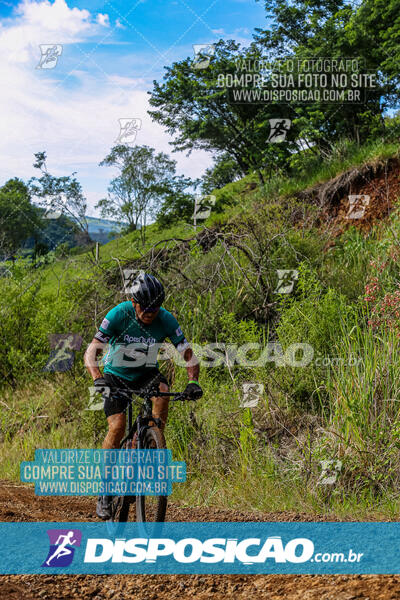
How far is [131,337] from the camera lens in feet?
16.2

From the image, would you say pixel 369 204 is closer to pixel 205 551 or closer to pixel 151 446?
pixel 151 446

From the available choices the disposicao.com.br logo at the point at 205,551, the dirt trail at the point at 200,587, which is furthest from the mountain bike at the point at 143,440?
the dirt trail at the point at 200,587

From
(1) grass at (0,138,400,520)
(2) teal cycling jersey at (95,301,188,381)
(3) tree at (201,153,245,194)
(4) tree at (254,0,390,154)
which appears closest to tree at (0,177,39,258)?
(3) tree at (201,153,245,194)

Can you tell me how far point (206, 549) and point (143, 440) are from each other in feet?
3.31

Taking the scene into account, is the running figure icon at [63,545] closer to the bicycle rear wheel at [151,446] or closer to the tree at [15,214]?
the bicycle rear wheel at [151,446]

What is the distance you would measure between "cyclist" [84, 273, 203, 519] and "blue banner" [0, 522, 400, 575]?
1.47 feet

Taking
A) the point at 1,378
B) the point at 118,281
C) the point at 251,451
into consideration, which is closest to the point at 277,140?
the point at 118,281

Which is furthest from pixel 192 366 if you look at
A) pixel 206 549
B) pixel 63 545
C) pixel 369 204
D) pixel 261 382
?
pixel 369 204

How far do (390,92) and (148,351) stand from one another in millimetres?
11492

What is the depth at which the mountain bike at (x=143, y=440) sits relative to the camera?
423 centimetres

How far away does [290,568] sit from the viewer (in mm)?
3762

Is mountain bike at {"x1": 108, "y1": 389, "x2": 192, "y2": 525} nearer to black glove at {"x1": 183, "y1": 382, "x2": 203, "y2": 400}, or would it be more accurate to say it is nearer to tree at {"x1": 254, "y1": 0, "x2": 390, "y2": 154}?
black glove at {"x1": 183, "y1": 382, "x2": 203, "y2": 400}

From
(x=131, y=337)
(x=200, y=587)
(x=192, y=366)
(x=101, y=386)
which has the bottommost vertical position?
(x=200, y=587)

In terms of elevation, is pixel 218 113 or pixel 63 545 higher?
pixel 218 113
